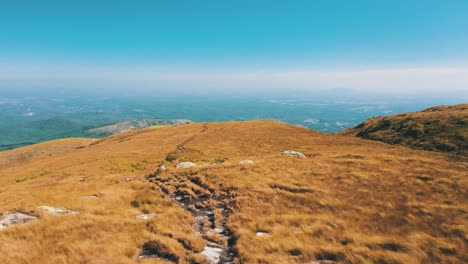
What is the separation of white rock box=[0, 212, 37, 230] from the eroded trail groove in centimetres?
879

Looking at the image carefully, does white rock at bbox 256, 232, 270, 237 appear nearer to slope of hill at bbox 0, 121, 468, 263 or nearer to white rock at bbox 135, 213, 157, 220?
slope of hill at bbox 0, 121, 468, 263

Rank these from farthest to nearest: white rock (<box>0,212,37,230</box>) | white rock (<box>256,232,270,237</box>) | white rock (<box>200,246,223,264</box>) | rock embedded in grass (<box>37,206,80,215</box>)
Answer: rock embedded in grass (<box>37,206,80,215</box>) < white rock (<box>0,212,37,230</box>) < white rock (<box>256,232,270,237</box>) < white rock (<box>200,246,223,264</box>)

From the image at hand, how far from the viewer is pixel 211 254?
34.3 ft

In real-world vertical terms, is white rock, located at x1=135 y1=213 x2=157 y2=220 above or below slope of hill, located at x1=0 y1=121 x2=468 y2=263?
below

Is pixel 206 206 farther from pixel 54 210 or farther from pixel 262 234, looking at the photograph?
pixel 54 210

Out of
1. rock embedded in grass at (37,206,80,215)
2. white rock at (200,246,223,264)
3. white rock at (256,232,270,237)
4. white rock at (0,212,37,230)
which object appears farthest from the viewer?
rock embedded in grass at (37,206,80,215)

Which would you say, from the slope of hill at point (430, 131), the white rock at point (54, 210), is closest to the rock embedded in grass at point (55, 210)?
the white rock at point (54, 210)

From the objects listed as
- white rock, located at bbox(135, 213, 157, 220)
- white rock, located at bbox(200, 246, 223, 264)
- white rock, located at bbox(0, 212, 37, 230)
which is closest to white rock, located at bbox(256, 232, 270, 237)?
white rock, located at bbox(200, 246, 223, 264)

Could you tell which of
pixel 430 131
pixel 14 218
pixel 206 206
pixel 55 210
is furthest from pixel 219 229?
pixel 430 131

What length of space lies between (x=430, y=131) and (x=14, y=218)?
71.8 meters

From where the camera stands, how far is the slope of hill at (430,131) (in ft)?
154

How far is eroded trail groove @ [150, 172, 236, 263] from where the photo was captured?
35.9 feet

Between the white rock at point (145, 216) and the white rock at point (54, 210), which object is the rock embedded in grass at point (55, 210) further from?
the white rock at point (145, 216)

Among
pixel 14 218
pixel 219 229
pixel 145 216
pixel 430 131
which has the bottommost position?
pixel 145 216
